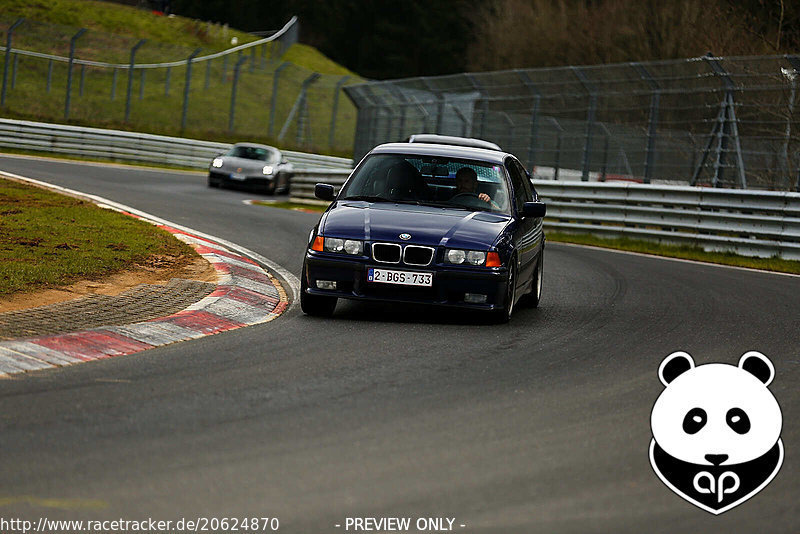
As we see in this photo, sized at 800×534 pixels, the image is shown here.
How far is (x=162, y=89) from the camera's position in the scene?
48438 mm

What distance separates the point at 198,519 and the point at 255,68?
144ft

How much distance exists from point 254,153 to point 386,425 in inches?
1023

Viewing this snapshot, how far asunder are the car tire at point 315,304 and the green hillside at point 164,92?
102 feet

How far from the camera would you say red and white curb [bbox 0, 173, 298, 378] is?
702 cm

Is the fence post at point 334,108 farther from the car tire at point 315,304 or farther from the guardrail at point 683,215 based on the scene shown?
the car tire at point 315,304

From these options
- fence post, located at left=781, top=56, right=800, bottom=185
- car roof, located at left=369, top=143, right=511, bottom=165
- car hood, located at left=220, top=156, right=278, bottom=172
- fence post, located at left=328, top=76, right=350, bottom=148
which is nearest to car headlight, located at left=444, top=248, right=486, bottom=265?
car roof, located at left=369, top=143, right=511, bottom=165

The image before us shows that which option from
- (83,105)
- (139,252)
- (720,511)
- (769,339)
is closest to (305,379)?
(720,511)

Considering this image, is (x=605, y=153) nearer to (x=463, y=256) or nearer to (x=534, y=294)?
(x=534, y=294)

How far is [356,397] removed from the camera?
6277 mm

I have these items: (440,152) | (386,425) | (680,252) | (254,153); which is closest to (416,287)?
(440,152)

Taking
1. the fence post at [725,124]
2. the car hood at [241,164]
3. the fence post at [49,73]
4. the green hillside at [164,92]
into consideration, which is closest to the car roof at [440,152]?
the fence post at [725,124]

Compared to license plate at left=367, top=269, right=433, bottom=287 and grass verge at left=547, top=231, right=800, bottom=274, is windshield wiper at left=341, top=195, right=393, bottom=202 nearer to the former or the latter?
license plate at left=367, top=269, right=433, bottom=287

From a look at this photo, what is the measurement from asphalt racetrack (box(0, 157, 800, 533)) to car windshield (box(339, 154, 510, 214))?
38.2 inches

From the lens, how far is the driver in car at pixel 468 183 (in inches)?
405
